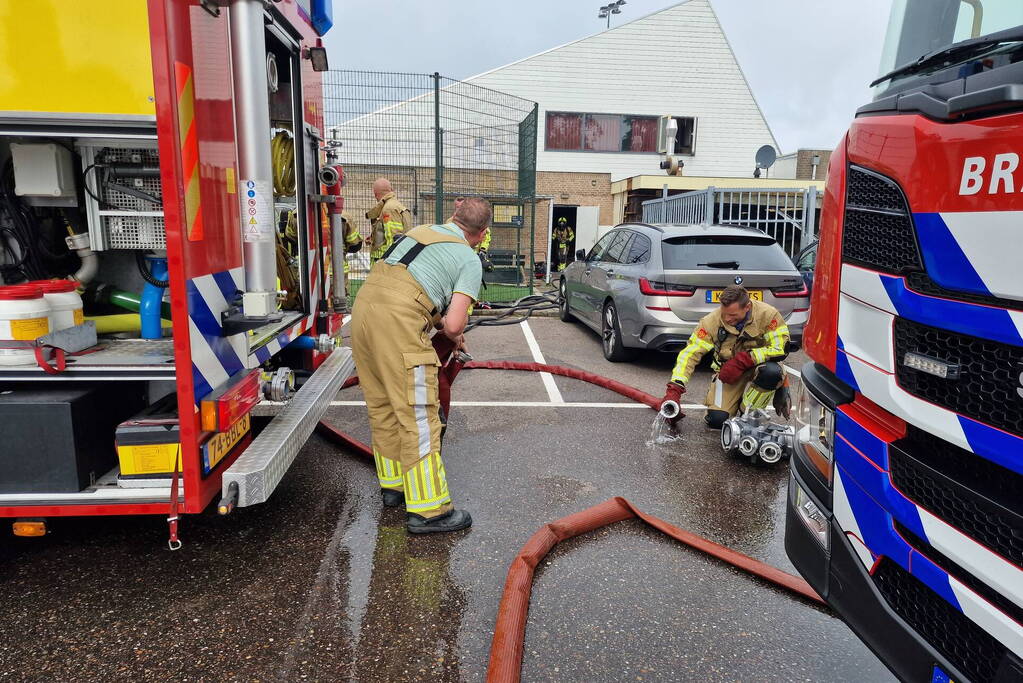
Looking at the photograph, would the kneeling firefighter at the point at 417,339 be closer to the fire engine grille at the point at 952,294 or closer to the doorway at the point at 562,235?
the fire engine grille at the point at 952,294

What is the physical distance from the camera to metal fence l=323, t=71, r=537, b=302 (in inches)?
402

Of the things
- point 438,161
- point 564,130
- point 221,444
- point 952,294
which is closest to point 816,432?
point 952,294

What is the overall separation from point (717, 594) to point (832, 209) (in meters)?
1.74

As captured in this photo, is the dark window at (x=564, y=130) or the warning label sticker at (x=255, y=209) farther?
the dark window at (x=564, y=130)

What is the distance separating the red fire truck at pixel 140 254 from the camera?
2449mm

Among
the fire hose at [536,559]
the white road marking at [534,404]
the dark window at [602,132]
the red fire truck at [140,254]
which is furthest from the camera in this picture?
the dark window at [602,132]

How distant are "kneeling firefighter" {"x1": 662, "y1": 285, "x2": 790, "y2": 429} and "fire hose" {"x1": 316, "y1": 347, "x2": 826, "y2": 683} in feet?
5.00

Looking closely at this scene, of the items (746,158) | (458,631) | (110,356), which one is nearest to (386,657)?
(458,631)

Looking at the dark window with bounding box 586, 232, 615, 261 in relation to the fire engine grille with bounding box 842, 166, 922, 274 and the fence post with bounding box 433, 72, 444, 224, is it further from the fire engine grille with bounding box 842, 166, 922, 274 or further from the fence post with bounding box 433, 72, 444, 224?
the fire engine grille with bounding box 842, 166, 922, 274

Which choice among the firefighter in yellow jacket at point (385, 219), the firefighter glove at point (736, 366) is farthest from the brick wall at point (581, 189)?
the firefighter glove at point (736, 366)

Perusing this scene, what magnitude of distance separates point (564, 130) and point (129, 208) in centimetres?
2012

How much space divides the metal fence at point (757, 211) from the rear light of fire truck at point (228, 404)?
832cm

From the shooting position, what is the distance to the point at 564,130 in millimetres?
21859

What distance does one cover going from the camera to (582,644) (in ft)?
8.22
